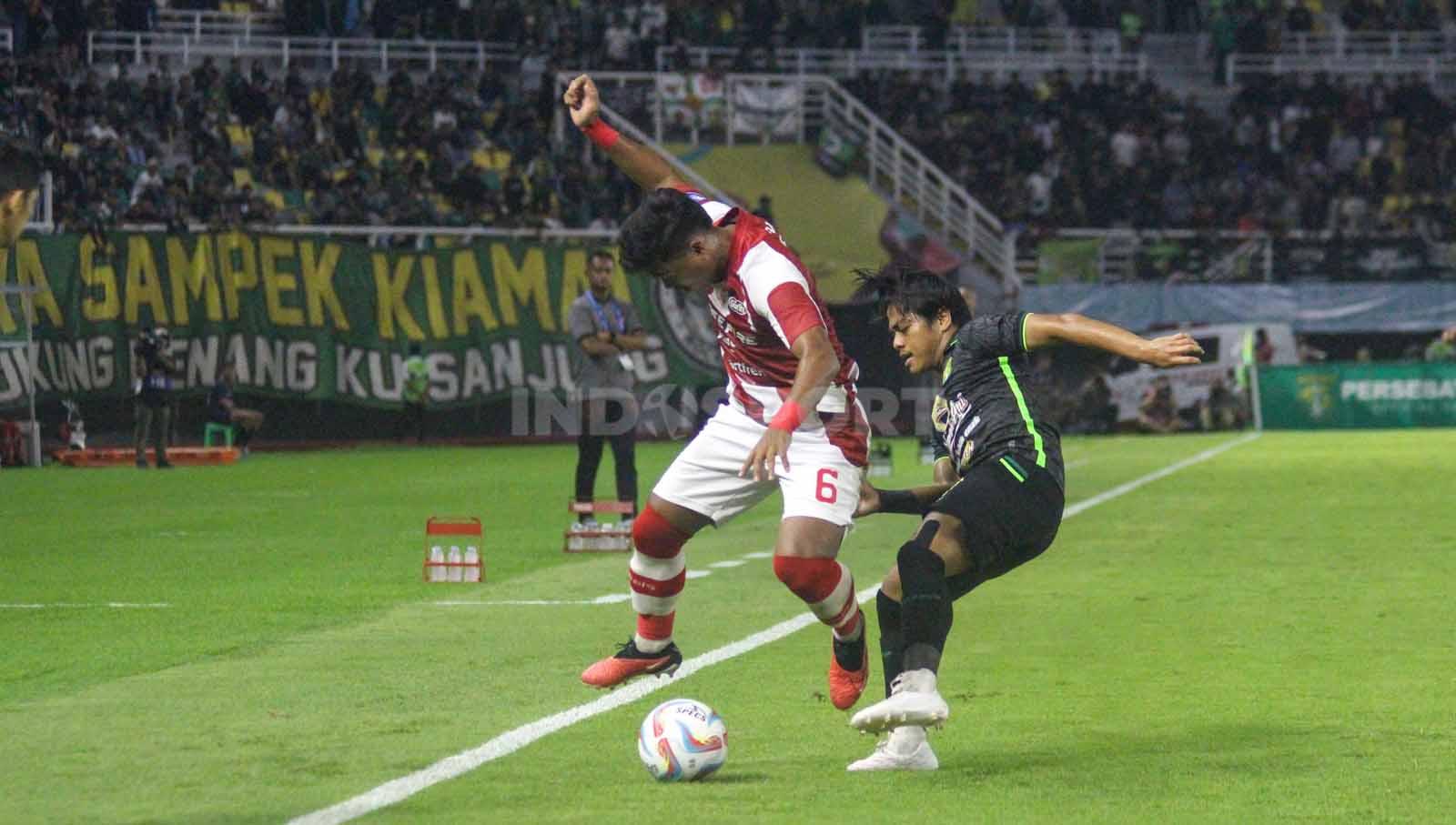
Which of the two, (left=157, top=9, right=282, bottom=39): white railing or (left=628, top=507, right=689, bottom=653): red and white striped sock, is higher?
(left=157, top=9, right=282, bottom=39): white railing

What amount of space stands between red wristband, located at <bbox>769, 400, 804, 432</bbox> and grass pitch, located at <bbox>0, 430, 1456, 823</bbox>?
43.9 inches

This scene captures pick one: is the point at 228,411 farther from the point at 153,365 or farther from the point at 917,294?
the point at 917,294

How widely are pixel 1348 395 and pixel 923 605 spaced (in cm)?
3361

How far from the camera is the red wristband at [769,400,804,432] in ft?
23.2

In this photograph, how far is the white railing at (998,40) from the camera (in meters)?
45.6

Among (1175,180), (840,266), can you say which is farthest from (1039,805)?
(1175,180)

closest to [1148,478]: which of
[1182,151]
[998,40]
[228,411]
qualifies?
[228,411]

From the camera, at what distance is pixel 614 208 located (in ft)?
122

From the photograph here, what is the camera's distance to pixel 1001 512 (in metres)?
7.12

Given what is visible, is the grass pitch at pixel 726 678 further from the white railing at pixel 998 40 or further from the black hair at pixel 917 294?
the white railing at pixel 998 40

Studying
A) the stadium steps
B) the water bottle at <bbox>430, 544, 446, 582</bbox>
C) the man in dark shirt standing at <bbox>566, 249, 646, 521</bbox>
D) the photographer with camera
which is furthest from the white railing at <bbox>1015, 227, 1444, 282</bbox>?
the water bottle at <bbox>430, 544, 446, 582</bbox>

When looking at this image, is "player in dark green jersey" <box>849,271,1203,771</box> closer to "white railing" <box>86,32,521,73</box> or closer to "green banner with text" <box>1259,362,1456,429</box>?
"white railing" <box>86,32,521,73</box>

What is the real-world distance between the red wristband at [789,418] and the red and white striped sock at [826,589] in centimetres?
57

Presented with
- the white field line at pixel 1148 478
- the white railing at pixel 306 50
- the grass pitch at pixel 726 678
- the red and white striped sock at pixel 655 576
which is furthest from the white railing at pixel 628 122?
the red and white striped sock at pixel 655 576
